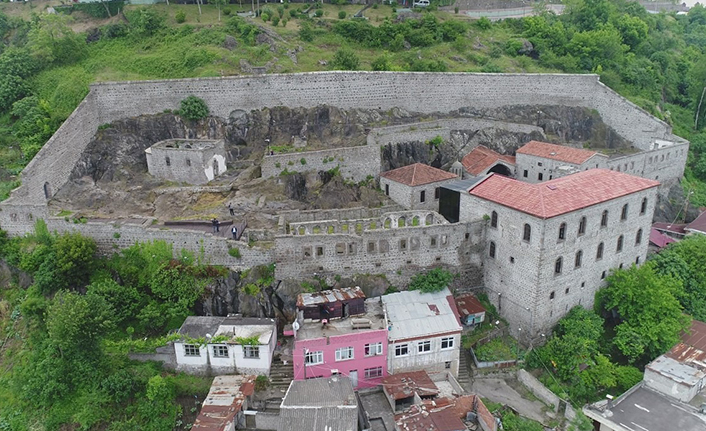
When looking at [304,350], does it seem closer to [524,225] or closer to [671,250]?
[524,225]

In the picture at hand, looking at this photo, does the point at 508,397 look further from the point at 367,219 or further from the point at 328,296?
the point at 367,219

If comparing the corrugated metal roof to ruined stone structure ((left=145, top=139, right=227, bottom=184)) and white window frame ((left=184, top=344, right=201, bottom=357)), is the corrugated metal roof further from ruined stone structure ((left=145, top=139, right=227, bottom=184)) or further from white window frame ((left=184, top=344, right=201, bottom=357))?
ruined stone structure ((left=145, top=139, right=227, bottom=184))

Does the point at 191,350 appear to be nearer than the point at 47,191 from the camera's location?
Yes

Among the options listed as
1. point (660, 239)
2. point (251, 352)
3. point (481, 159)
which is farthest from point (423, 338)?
point (660, 239)

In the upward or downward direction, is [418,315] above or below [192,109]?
below

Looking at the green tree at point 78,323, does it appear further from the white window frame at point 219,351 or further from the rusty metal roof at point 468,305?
the rusty metal roof at point 468,305

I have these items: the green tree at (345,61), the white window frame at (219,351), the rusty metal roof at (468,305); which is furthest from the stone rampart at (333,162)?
the white window frame at (219,351)

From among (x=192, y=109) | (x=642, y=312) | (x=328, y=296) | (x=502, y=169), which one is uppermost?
(x=192, y=109)
